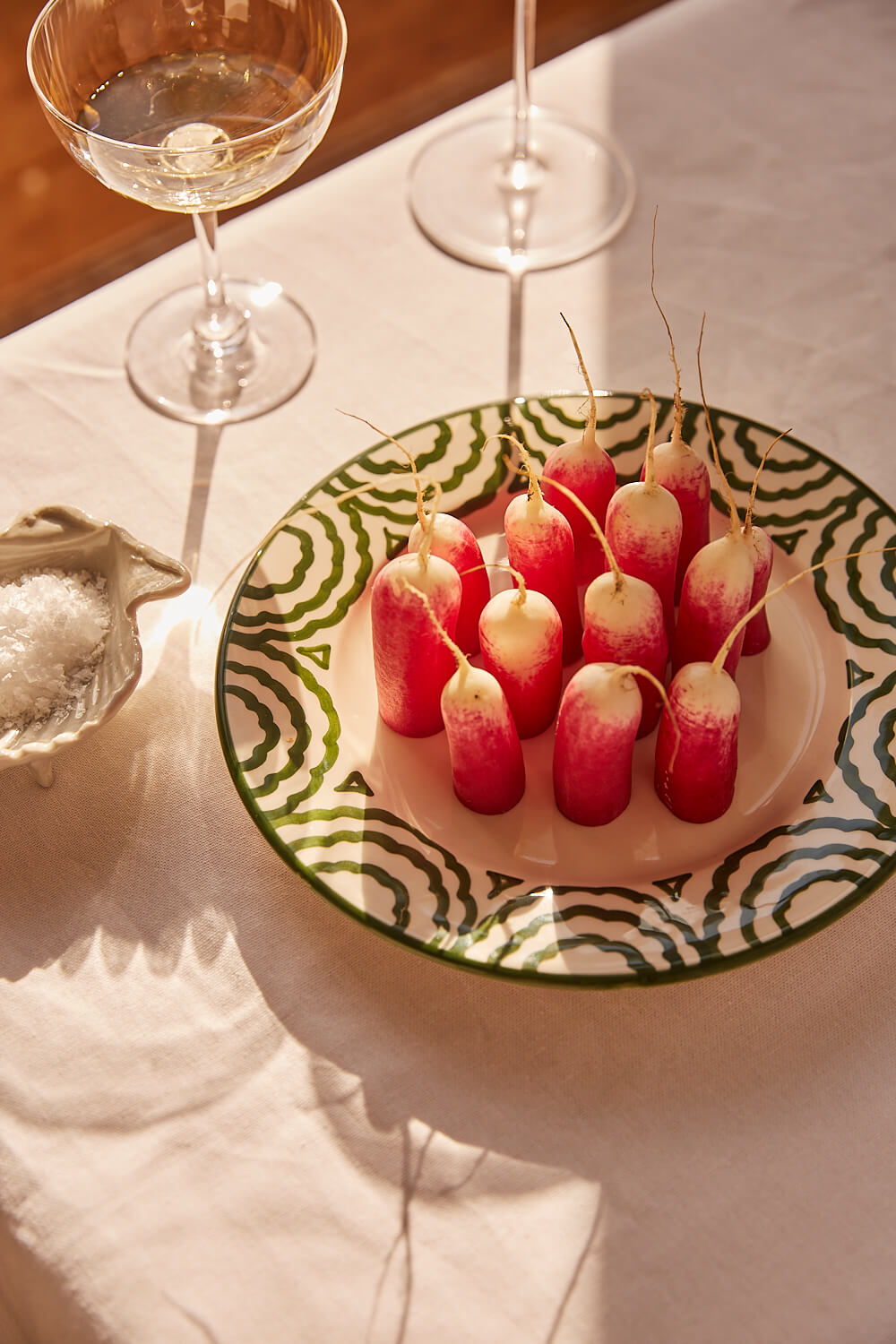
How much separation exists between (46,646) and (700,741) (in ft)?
1.15

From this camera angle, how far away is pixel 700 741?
57 cm

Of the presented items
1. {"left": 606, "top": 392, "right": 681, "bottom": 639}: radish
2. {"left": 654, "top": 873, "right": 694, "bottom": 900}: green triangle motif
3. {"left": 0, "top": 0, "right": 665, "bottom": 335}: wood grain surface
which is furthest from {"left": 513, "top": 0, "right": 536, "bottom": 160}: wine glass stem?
{"left": 0, "top": 0, "right": 665, "bottom": 335}: wood grain surface

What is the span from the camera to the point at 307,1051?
0.59 meters

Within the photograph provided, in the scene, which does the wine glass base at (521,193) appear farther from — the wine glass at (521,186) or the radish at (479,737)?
the radish at (479,737)

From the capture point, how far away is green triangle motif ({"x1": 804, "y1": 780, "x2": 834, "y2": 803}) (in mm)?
607

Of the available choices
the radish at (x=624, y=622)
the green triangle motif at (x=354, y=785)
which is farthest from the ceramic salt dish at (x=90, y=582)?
the radish at (x=624, y=622)

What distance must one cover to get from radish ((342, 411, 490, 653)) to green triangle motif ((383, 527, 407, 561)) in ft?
0.27

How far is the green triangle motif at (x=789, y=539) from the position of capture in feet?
2.35

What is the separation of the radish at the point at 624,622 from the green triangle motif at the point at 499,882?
0.38 feet

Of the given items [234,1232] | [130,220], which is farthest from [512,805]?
[130,220]

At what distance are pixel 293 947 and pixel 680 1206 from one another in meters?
0.22

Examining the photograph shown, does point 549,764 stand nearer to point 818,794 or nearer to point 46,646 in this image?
point 818,794

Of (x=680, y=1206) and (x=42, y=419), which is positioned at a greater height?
(x=42, y=419)

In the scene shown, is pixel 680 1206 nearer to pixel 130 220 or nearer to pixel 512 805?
pixel 512 805
